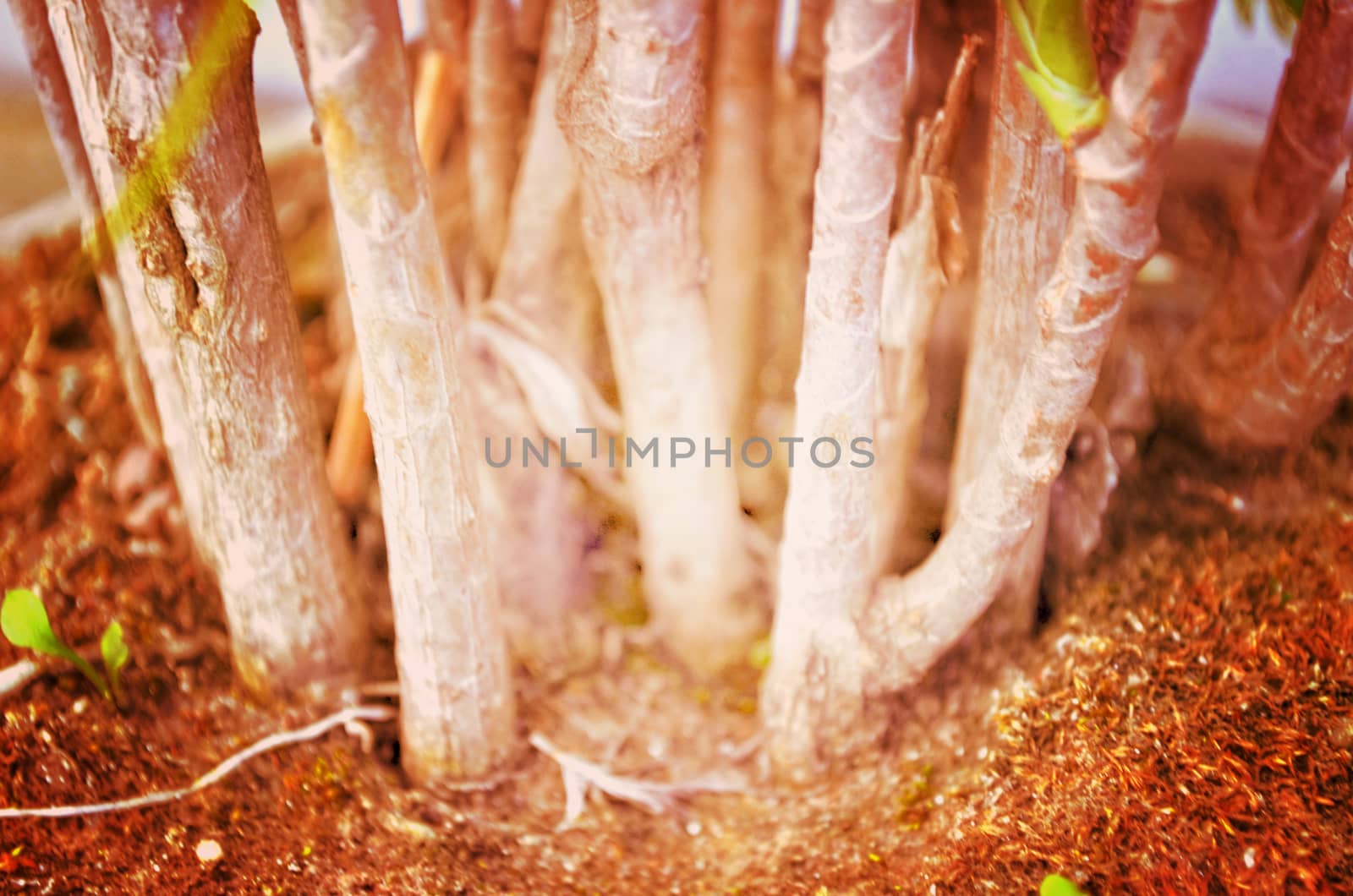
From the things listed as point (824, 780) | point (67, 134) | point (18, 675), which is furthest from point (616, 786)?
point (67, 134)

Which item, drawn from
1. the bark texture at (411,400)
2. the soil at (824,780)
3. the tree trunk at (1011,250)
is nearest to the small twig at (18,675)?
the soil at (824,780)

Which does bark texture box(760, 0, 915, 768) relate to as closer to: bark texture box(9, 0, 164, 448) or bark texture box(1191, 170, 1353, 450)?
bark texture box(1191, 170, 1353, 450)

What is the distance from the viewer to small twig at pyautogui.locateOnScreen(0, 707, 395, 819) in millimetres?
917

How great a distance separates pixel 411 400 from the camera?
2.77ft

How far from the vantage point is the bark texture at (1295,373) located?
936 mm

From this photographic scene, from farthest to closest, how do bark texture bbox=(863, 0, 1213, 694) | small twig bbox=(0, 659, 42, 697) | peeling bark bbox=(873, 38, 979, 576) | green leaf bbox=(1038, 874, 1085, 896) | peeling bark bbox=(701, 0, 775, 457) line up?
peeling bark bbox=(701, 0, 775, 457), small twig bbox=(0, 659, 42, 697), peeling bark bbox=(873, 38, 979, 576), green leaf bbox=(1038, 874, 1085, 896), bark texture bbox=(863, 0, 1213, 694)

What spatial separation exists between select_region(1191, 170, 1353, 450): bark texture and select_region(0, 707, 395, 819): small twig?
1.01m

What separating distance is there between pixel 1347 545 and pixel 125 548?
1364mm

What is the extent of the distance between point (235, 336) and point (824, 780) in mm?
745

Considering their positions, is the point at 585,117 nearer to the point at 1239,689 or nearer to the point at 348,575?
the point at 348,575

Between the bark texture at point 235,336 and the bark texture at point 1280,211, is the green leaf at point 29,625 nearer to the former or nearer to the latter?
the bark texture at point 235,336

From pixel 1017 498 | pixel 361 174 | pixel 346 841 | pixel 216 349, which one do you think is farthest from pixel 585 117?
pixel 346 841

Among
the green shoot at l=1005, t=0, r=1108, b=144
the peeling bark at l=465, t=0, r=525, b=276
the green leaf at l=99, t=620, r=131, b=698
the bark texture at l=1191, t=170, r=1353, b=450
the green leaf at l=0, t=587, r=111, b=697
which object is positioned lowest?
the green leaf at l=99, t=620, r=131, b=698

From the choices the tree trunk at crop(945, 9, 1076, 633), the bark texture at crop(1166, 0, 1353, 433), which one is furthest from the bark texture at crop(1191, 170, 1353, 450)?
the tree trunk at crop(945, 9, 1076, 633)
